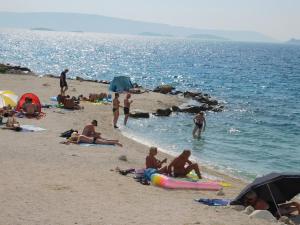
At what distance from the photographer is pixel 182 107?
103 feet

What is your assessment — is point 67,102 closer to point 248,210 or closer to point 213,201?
point 213,201

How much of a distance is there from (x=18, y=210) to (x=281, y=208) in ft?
18.7

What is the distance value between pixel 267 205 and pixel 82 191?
4.10 metres

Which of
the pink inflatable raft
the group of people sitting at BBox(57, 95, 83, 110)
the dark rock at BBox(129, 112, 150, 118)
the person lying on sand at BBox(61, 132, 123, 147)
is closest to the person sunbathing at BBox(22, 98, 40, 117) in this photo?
the group of people sitting at BBox(57, 95, 83, 110)

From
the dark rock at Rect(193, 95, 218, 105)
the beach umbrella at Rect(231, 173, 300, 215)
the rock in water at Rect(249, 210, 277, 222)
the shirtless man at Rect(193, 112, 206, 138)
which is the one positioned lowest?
the dark rock at Rect(193, 95, 218, 105)

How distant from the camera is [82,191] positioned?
1082 cm

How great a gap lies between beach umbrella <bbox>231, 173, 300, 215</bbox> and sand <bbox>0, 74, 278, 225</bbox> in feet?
2.57

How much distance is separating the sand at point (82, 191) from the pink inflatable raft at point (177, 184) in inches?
9.3

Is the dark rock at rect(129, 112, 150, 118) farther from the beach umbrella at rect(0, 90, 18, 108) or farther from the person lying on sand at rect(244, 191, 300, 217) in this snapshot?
the person lying on sand at rect(244, 191, 300, 217)

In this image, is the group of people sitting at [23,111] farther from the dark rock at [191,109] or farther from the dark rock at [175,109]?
the dark rock at [191,109]

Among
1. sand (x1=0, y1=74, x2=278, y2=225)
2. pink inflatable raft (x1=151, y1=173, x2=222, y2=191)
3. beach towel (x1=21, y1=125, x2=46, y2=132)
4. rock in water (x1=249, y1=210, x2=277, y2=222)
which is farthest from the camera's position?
beach towel (x1=21, y1=125, x2=46, y2=132)

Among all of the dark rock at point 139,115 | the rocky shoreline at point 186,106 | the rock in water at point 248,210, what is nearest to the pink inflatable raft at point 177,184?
the rock in water at point 248,210

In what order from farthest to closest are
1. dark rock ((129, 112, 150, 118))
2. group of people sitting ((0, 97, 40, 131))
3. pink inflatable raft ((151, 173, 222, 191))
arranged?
dark rock ((129, 112, 150, 118)), group of people sitting ((0, 97, 40, 131)), pink inflatable raft ((151, 173, 222, 191))

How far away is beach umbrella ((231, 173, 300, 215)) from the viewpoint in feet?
34.9
